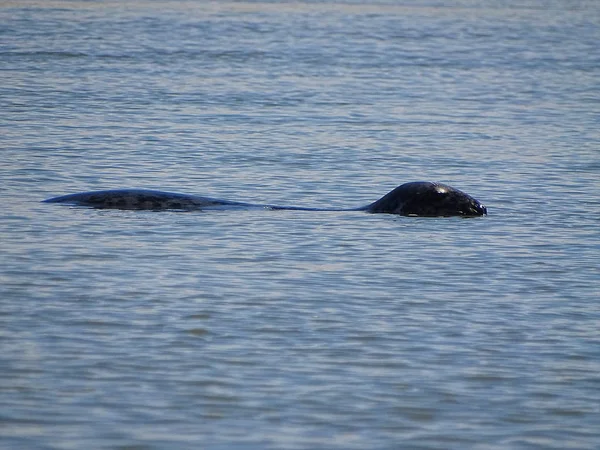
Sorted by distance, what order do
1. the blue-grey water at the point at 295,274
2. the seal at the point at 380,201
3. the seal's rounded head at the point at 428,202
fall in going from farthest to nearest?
the seal's rounded head at the point at 428,202 < the seal at the point at 380,201 < the blue-grey water at the point at 295,274

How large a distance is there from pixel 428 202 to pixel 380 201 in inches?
18.7

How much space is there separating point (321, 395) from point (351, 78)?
21329 mm

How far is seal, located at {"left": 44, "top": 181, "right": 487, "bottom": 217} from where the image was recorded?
13.2m

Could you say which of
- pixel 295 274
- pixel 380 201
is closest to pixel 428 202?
pixel 380 201

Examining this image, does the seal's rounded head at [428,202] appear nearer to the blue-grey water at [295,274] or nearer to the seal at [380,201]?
the seal at [380,201]

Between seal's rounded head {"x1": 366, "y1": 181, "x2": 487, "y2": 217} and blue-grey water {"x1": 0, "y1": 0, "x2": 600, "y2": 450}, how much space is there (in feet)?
0.78

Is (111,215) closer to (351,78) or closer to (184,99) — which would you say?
(184,99)

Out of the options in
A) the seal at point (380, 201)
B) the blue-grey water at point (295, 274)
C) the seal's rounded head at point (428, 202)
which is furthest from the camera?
the seal's rounded head at point (428, 202)

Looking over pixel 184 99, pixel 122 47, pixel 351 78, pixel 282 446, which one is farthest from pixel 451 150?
pixel 122 47

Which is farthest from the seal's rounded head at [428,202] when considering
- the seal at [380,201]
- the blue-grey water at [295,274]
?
the blue-grey water at [295,274]

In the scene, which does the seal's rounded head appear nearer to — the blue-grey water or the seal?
the seal

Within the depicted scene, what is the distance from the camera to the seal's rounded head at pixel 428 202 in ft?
44.2

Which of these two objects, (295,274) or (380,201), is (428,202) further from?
(295,274)

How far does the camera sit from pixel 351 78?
93.5 ft
